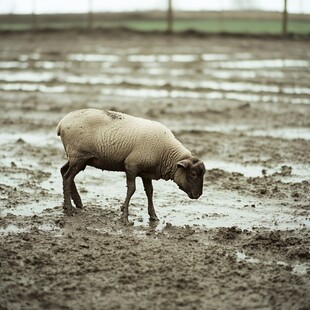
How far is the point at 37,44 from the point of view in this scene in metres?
24.3

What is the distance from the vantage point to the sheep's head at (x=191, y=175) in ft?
25.9

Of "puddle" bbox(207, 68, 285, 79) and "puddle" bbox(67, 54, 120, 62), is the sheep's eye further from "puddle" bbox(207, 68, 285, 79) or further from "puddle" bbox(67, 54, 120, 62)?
"puddle" bbox(67, 54, 120, 62)

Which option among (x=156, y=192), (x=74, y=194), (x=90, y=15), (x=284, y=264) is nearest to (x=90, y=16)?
(x=90, y=15)

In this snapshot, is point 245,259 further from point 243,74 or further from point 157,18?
point 157,18

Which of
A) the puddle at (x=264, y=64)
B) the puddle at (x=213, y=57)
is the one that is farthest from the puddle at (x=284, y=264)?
the puddle at (x=213, y=57)

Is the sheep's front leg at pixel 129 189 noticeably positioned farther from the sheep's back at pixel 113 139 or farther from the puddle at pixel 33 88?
the puddle at pixel 33 88

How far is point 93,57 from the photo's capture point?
21391mm

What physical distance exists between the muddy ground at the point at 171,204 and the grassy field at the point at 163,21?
10.6m

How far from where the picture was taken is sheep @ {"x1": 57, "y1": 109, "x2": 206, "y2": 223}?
8039mm

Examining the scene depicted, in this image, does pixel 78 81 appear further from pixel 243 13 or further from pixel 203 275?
pixel 243 13

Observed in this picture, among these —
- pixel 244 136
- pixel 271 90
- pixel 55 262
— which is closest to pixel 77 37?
pixel 271 90

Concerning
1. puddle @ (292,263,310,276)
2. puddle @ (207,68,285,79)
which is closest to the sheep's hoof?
puddle @ (292,263,310,276)

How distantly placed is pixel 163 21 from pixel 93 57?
1339 centimetres

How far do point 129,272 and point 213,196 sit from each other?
2.93 meters
